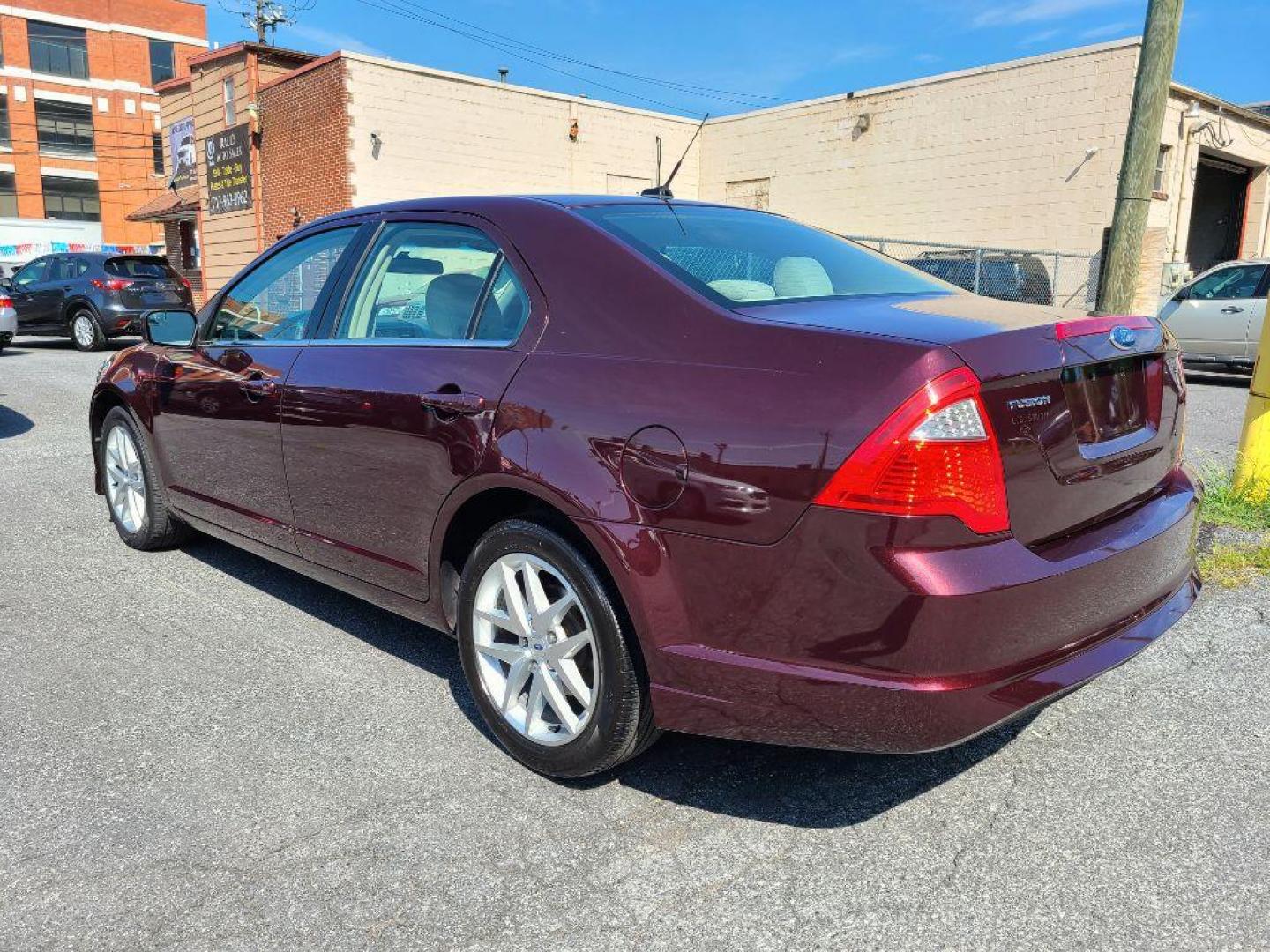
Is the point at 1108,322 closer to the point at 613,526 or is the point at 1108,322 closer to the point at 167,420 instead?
the point at 613,526

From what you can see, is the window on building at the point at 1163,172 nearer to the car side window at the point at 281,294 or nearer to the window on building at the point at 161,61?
the car side window at the point at 281,294

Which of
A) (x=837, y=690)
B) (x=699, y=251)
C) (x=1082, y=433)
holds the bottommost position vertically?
(x=837, y=690)

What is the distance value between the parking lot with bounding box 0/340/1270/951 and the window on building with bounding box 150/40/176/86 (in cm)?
5828

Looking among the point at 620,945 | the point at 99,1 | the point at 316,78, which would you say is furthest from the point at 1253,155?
the point at 99,1

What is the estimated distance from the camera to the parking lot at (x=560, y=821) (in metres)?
2.16

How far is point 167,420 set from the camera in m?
4.39

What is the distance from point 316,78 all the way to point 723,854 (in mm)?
20505

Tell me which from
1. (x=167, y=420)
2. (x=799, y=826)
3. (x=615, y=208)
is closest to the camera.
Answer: (x=799, y=826)

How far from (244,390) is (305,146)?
60.8 feet

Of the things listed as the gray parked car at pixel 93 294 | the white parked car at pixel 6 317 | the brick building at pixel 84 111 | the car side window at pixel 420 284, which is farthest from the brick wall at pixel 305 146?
the brick building at pixel 84 111

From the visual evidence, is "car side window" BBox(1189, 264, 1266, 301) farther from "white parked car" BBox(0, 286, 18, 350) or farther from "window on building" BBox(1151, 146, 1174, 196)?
"white parked car" BBox(0, 286, 18, 350)

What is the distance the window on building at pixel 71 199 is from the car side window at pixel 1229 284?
176 feet

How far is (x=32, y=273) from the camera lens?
1750 cm

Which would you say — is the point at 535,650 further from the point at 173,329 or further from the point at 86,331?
the point at 86,331
